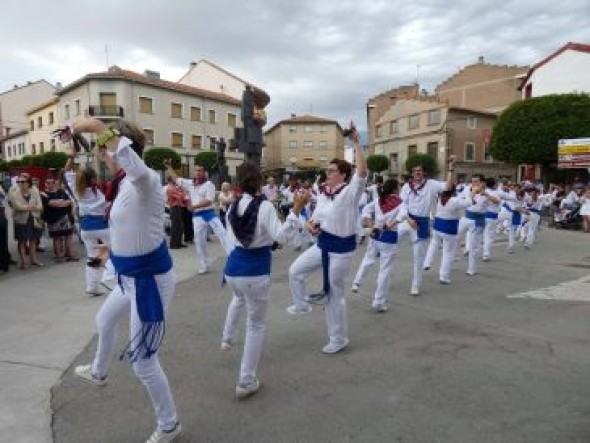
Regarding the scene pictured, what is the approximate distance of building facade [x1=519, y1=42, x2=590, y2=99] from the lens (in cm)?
3738

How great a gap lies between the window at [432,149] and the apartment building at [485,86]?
16.6ft

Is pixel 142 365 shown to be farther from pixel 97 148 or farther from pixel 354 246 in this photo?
pixel 354 246

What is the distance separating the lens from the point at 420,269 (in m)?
8.09

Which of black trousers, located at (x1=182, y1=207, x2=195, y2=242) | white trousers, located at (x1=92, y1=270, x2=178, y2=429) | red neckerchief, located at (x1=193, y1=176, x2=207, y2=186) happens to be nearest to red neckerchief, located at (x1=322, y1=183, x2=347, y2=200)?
white trousers, located at (x1=92, y1=270, x2=178, y2=429)

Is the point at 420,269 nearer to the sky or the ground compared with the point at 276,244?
nearer to the ground

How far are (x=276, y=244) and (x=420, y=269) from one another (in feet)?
14.6

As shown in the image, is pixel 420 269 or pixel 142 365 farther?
pixel 420 269

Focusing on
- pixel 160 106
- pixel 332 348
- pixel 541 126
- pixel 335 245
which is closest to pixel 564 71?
pixel 541 126

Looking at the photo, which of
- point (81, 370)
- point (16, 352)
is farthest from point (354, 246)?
point (16, 352)

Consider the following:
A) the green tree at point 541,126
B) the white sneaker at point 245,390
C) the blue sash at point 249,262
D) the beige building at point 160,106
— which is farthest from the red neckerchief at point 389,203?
the beige building at point 160,106

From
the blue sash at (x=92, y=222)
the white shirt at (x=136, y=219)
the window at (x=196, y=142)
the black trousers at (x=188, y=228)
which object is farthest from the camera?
the window at (x=196, y=142)

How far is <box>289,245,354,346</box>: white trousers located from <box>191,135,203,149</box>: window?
4848 centimetres

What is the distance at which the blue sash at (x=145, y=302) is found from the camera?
3.29 meters

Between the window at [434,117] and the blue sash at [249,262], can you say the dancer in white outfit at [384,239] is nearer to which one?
the blue sash at [249,262]
